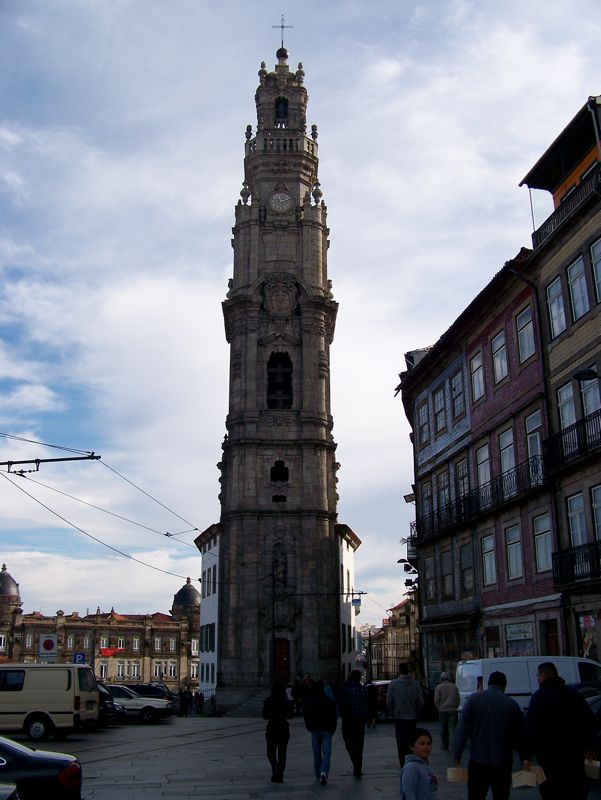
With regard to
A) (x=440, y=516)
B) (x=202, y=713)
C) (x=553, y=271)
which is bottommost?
(x=202, y=713)

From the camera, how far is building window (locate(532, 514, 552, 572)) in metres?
25.9

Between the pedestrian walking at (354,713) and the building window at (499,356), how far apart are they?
16.6 meters

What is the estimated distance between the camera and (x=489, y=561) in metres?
30.5

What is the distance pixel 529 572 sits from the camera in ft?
88.3

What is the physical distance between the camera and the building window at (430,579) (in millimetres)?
36303

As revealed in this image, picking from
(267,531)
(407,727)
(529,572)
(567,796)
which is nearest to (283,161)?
(267,531)

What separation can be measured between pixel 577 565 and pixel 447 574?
37.0 ft

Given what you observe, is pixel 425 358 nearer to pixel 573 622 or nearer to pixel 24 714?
pixel 573 622

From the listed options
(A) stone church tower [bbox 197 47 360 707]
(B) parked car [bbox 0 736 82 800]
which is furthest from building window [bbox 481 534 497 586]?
(A) stone church tower [bbox 197 47 360 707]

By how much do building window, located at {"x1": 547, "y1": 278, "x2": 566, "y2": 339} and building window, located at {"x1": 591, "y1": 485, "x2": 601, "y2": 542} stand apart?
5.06m

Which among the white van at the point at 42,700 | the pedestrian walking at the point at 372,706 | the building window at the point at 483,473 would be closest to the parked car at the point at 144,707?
the pedestrian walking at the point at 372,706

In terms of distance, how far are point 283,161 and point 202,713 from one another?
3808 centimetres

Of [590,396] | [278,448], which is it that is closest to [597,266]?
[590,396]

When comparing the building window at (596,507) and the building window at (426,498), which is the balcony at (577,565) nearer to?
the building window at (596,507)
